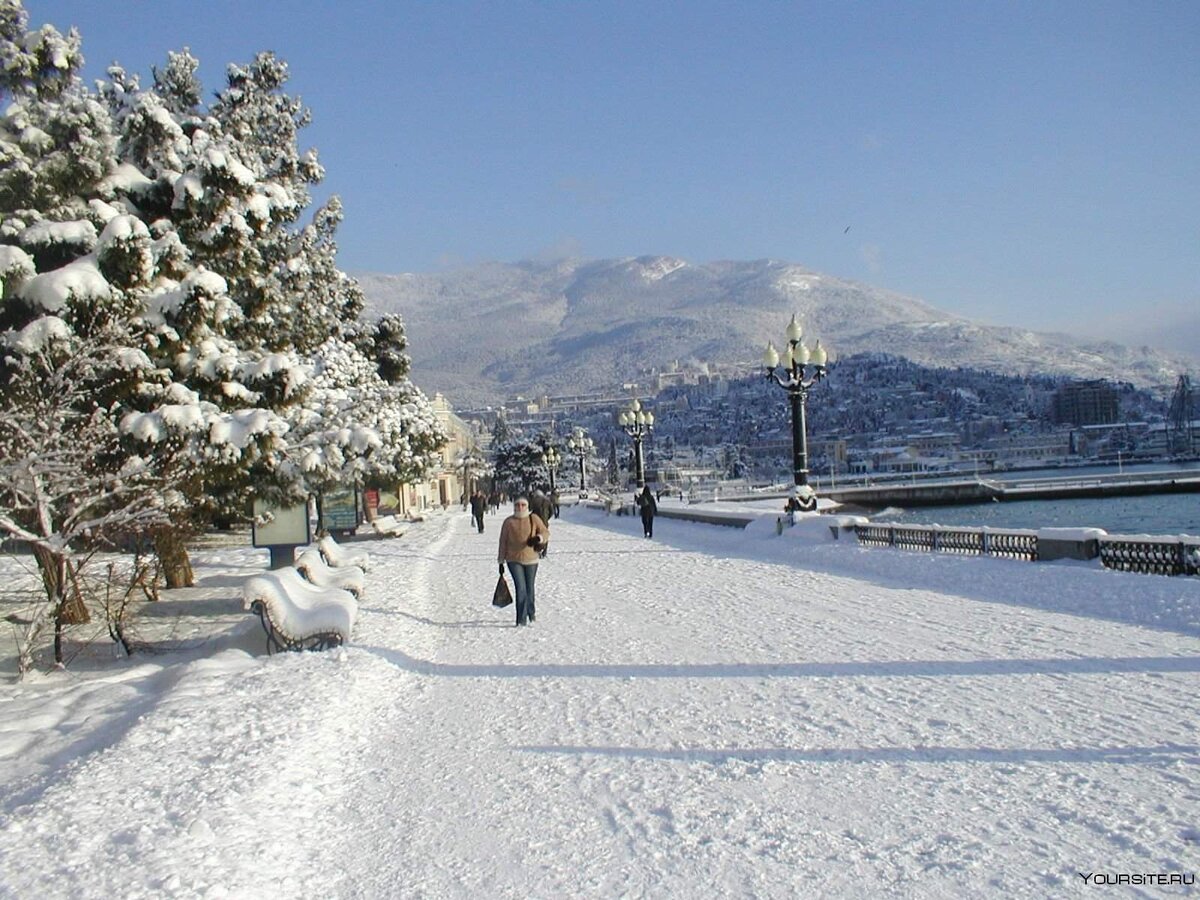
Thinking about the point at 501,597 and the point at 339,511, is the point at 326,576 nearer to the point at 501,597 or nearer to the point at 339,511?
the point at 501,597

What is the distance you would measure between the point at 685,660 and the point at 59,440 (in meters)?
7.02

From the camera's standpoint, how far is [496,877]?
14.5 ft

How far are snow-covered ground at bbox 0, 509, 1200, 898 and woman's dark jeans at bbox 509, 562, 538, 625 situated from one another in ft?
1.75

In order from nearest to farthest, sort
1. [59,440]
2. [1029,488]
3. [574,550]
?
[59,440] → [574,550] → [1029,488]

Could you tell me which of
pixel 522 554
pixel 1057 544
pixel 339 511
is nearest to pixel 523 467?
pixel 339 511

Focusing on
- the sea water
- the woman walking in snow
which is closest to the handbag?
the woman walking in snow

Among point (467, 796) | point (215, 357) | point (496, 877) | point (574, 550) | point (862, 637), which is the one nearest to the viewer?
point (496, 877)

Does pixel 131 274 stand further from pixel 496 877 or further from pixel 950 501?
pixel 950 501

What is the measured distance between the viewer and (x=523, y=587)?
1209 cm

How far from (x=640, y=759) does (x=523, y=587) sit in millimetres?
6168

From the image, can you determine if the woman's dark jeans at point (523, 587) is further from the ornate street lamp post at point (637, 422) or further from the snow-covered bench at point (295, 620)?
the ornate street lamp post at point (637, 422)

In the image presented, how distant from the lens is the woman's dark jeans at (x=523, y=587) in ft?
39.7

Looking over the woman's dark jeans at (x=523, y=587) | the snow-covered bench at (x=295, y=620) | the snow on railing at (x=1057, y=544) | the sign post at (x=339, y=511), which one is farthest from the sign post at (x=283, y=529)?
the sign post at (x=339, y=511)

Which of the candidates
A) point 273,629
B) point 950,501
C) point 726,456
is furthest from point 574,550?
point 726,456
